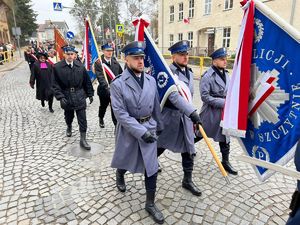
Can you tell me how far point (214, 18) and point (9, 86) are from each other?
18.8 meters

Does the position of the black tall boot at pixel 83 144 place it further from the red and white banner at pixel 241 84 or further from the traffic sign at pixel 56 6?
the traffic sign at pixel 56 6

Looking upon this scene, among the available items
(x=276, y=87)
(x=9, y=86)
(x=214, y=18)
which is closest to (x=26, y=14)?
(x=214, y=18)

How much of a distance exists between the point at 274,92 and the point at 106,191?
8.34 feet

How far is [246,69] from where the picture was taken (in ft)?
7.80

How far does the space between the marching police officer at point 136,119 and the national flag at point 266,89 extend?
35.0 inches

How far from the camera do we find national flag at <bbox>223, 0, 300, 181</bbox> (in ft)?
6.81

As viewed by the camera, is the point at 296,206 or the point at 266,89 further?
the point at 266,89

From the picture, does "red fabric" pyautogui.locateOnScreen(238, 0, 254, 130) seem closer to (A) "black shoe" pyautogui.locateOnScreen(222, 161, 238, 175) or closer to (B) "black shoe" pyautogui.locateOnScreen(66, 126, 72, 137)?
(A) "black shoe" pyautogui.locateOnScreen(222, 161, 238, 175)

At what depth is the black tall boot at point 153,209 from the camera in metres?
2.93

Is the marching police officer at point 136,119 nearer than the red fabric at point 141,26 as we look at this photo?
Yes

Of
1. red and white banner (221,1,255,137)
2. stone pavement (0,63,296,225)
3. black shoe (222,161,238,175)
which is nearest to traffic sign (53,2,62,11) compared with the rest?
stone pavement (0,63,296,225)

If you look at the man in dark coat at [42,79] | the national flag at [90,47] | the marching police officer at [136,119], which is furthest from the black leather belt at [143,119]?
the man in dark coat at [42,79]

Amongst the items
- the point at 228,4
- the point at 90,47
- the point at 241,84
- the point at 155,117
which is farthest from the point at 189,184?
the point at 228,4

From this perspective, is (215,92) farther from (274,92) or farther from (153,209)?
(153,209)
